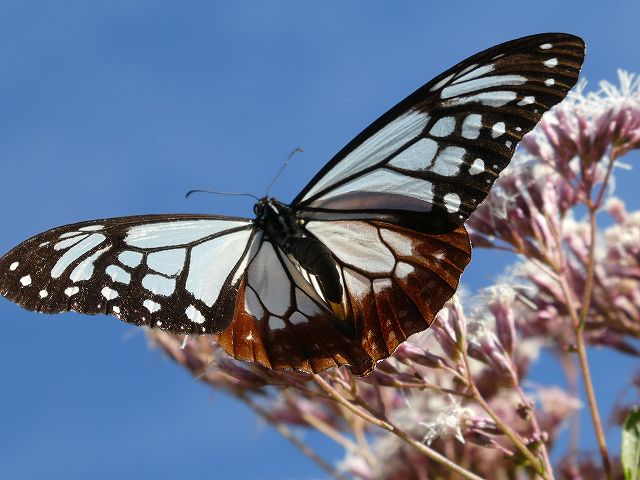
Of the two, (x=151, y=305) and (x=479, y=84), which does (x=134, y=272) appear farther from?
(x=479, y=84)

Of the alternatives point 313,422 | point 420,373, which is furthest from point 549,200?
point 313,422

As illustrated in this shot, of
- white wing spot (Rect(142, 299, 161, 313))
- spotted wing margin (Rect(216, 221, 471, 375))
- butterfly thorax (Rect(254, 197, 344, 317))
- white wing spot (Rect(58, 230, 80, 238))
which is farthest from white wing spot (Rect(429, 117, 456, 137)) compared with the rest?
white wing spot (Rect(58, 230, 80, 238))

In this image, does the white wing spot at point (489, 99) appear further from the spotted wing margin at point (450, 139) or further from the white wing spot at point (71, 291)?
the white wing spot at point (71, 291)

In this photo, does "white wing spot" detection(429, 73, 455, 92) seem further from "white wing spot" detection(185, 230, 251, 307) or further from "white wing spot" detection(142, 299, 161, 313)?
"white wing spot" detection(142, 299, 161, 313)

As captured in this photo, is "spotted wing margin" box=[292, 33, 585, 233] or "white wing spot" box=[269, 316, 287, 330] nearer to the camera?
"spotted wing margin" box=[292, 33, 585, 233]

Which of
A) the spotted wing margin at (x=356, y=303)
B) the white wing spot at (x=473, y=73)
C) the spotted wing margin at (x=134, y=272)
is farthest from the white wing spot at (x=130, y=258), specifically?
the white wing spot at (x=473, y=73)

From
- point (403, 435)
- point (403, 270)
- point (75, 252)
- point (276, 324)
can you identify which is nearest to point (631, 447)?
point (403, 435)
